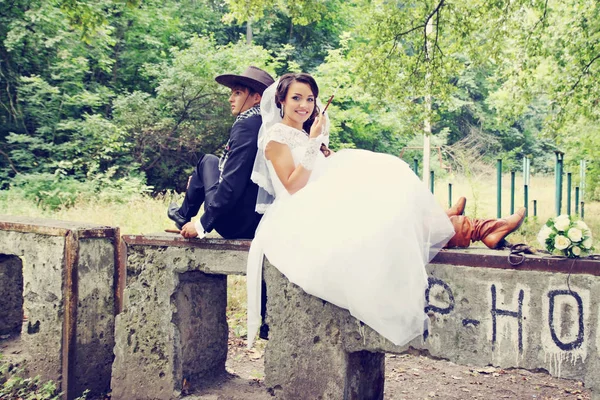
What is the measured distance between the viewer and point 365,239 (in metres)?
2.94

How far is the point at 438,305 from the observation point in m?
3.07

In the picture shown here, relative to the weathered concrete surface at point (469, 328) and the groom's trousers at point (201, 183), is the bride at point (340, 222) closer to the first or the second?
the weathered concrete surface at point (469, 328)

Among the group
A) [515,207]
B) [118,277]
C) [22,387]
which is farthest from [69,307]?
[515,207]

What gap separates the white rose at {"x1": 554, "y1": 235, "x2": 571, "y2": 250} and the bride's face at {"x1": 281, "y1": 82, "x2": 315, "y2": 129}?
164 cm

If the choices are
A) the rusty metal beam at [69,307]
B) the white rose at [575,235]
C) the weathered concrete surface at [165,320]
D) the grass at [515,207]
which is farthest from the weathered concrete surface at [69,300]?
the grass at [515,207]

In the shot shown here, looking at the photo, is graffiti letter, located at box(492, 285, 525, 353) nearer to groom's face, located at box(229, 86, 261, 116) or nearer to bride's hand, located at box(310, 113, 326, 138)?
bride's hand, located at box(310, 113, 326, 138)

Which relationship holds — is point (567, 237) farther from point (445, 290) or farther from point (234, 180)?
point (234, 180)

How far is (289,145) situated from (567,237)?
1619 millimetres

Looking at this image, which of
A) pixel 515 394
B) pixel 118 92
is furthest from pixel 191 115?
pixel 515 394

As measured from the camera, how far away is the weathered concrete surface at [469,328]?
2742mm

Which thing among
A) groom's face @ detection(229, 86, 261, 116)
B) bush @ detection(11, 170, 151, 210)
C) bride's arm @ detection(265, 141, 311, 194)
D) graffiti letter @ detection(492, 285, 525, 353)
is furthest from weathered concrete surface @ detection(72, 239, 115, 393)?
bush @ detection(11, 170, 151, 210)

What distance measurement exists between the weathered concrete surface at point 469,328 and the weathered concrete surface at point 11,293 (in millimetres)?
2912

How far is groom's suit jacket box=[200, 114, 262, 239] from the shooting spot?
3664 mm

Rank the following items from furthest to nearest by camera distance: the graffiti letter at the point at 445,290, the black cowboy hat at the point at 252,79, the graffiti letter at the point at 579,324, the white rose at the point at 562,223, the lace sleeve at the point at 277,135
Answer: the black cowboy hat at the point at 252,79
the lace sleeve at the point at 277,135
the graffiti letter at the point at 445,290
the white rose at the point at 562,223
the graffiti letter at the point at 579,324
